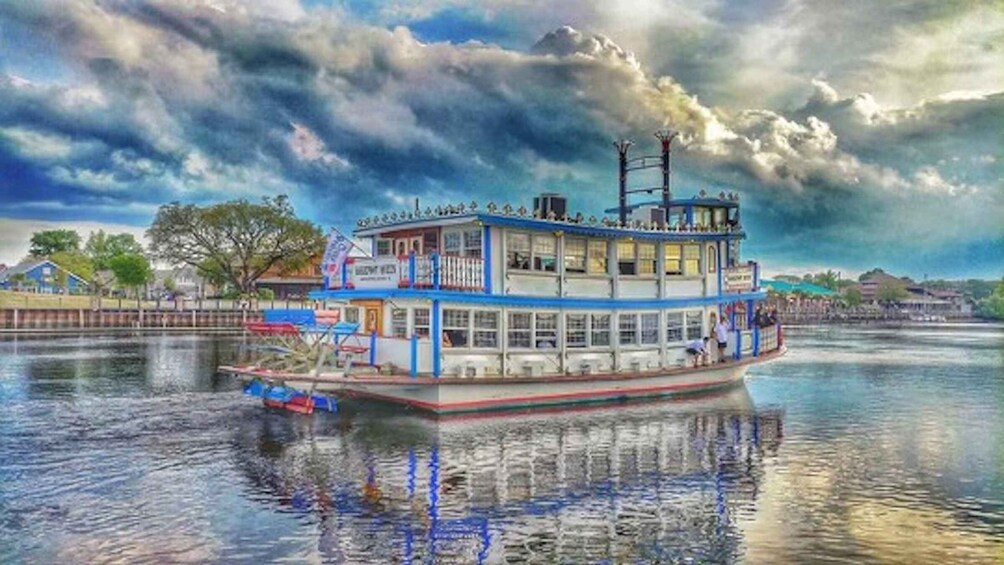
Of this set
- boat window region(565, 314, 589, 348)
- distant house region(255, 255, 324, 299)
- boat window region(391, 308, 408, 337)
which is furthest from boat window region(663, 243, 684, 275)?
distant house region(255, 255, 324, 299)

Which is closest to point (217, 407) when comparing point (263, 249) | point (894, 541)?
point (894, 541)

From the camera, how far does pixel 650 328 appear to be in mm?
31703

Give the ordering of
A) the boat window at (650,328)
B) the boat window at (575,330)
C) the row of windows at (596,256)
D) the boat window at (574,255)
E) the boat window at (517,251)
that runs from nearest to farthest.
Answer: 1. the boat window at (517,251)
2. the row of windows at (596,256)
3. the boat window at (575,330)
4. the boat window at (574,255)
5. the boat window at (650,328)

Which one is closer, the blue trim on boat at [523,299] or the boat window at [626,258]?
the blue trim on boat at [523,299]

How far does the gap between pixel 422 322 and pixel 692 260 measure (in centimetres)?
1223

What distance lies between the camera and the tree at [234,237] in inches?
3639

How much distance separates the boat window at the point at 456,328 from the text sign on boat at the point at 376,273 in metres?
2.05

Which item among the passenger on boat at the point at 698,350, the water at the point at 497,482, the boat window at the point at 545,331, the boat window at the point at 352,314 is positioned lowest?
the water at the point at 497,482

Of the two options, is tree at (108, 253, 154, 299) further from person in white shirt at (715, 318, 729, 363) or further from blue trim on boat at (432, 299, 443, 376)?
blue trim on boat at (432, 299, 443, 376)

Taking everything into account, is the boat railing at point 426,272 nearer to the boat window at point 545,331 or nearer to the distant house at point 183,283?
the boat window at point 545,331

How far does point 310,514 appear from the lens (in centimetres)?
1633

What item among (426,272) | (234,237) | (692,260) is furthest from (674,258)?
(234,237)

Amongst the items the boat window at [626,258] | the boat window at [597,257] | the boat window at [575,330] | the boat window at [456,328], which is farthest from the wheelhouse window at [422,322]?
the boat window at [626,258]

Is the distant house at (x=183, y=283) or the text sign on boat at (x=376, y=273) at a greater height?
the distant house at (x=183, y=283)
